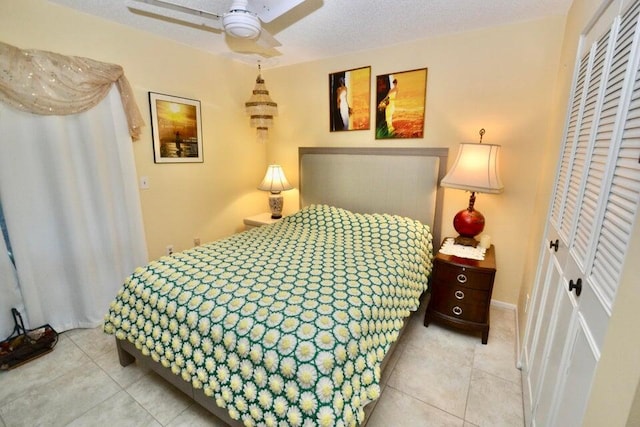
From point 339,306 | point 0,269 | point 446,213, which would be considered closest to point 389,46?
point 446,213

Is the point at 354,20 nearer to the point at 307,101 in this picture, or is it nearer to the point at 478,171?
the point at 307,101

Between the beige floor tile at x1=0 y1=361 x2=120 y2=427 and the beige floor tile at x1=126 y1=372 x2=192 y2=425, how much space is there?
13cm

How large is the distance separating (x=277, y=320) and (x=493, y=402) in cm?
131

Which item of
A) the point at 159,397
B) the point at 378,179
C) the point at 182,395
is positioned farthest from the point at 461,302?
the point at 159,397

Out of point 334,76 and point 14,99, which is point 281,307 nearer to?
point 14,99

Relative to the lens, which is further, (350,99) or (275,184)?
(275,184)

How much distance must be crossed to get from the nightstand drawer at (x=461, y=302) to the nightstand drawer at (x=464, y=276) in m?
0.04

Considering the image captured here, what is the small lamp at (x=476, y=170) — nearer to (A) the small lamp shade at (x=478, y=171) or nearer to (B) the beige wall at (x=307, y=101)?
(A) the small lamp shade at (x=478, y=171)

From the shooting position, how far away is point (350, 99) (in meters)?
2.81

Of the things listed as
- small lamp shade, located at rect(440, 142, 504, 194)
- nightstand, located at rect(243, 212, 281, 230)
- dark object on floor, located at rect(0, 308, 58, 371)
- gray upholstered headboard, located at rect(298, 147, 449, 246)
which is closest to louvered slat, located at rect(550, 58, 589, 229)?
small lamp shade, located at rect(440, 142, 504, 194)

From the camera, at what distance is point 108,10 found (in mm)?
1991

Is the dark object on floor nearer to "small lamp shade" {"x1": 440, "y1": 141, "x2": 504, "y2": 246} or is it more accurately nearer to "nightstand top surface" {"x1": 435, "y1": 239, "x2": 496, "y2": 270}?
"nightstand top surface" {"x1": 435, "y1": 239, "x2": 496, "y2": 270}

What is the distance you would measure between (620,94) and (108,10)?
283 centimetres

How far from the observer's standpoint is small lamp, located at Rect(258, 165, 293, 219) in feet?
10.1
